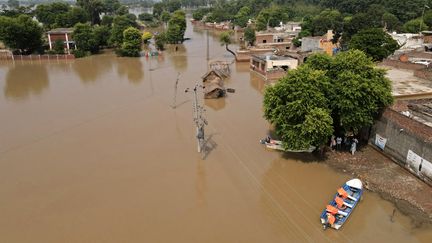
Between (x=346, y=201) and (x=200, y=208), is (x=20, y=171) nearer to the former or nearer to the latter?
(x=200, y=208)

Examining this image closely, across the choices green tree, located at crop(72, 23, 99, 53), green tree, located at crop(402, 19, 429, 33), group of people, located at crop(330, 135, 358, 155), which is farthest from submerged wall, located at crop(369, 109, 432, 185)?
green tree, located at crop(72, 23, 99, 53)

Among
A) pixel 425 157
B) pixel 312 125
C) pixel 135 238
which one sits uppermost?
pixel 312 125

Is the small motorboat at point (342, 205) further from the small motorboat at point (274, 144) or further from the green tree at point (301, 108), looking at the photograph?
the small motorboat at point (274, 144)

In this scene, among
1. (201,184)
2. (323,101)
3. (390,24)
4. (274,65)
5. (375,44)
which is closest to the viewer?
(201,184)

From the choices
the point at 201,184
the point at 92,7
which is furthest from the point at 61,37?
the point at 201,184

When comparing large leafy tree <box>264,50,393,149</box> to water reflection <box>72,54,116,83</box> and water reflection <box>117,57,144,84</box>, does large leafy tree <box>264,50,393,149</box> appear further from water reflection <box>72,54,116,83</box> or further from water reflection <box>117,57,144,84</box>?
water reflection <box>72,54,116,83</box>

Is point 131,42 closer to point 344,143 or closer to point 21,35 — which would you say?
point 21,35

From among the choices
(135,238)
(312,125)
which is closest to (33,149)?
(135,238)
